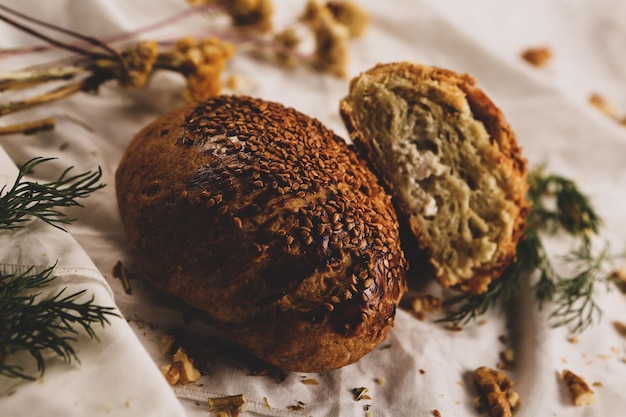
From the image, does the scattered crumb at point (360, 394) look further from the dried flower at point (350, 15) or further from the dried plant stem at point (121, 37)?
the dried flower at point (350, 15)

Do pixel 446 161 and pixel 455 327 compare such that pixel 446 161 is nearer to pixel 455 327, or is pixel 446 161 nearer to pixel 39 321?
pixel 455 327

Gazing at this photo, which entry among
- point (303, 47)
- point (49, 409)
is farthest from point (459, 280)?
point (303, 47)

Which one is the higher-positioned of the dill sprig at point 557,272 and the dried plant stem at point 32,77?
the dried plant stem at point 32,77

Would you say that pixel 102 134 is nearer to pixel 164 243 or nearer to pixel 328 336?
pixel 164 243

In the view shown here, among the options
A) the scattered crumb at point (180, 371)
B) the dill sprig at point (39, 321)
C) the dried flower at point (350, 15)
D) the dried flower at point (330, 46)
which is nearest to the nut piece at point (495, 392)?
the scattered crumb at point (180, 371)

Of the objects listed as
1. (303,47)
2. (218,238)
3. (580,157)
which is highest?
(218,238)

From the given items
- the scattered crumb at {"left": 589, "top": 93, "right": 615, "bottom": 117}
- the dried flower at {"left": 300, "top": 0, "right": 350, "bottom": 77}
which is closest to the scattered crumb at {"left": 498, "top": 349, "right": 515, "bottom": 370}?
the dried flower at {"left": 300, "top": 0, "right": 350, "bottom": 77}

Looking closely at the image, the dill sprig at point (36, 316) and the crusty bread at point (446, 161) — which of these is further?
the crusty bread at point (446, 161)
